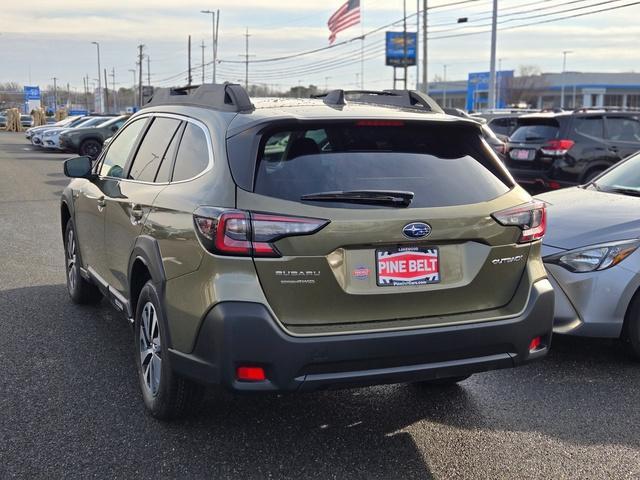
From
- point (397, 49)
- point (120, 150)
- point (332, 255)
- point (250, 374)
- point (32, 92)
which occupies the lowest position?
point (250, 374)

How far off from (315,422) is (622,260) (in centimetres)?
236

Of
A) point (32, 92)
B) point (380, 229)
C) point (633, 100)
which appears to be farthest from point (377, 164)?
point (633, 100)

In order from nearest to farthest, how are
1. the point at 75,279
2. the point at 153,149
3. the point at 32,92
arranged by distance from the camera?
the point at 153,149 < the point at 75,279 < the point at 32,92

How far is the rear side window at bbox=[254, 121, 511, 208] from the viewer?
10.6 ft

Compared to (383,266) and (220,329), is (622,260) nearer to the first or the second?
(383,266)

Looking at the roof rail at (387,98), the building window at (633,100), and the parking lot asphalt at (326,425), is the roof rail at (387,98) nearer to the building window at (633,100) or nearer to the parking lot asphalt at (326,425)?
the parking lot asphalt at (326,425)

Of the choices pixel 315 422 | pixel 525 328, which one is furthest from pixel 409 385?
pixel 525 328

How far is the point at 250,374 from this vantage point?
310 cm

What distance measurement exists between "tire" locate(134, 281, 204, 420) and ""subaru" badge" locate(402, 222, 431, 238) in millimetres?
1263

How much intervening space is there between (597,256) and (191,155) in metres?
2.80

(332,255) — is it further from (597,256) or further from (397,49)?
(397,49)

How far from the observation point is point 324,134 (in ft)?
11.0

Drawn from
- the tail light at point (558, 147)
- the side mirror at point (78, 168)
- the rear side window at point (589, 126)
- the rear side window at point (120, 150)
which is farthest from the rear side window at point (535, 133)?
the side mirror at point (78, 168)

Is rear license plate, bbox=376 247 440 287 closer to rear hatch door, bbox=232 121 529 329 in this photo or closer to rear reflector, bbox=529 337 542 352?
rear hatch door, bbox=232 121 529 329
